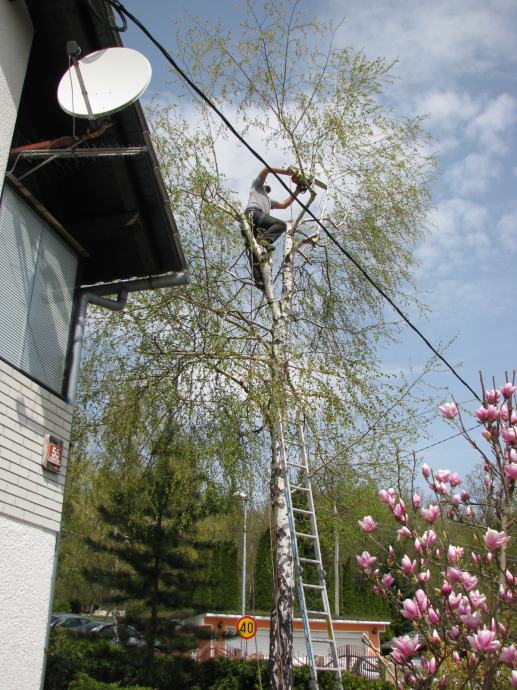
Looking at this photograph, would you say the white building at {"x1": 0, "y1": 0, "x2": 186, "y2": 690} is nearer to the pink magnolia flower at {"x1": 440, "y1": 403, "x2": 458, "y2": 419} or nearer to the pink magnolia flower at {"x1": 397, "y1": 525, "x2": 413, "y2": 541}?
the pink magnolia flower at {"x1": 397, "y1": 525, "x2": 413, "y2": 541}

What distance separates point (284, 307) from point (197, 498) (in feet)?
12.9

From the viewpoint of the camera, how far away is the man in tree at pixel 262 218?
9727mm

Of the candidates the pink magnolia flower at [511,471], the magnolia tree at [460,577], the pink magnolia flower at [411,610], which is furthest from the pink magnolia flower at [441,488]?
the pink magnolia flower at [411,610]

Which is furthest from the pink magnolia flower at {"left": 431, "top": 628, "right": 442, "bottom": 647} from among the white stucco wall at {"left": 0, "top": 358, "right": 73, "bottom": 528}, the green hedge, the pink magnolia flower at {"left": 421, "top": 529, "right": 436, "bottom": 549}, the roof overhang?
the green hedge

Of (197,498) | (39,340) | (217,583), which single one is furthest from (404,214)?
(217,583)

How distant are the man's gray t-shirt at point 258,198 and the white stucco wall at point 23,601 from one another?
6.15 metres

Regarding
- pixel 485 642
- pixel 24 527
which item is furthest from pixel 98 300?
pixel 485 642

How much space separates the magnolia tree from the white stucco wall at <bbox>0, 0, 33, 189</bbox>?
3.63 metres

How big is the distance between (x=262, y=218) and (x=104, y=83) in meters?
4.74

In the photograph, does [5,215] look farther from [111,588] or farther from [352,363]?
[111,588]

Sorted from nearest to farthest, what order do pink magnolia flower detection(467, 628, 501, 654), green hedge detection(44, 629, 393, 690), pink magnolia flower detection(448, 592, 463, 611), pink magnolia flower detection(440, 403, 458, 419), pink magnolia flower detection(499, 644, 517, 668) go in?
pink magnolia flower detection(467, 628, 501, 654) < pink magnolia flower detection(499, 644, 517, 668) < pink magnolia flower detection(448, 592, 463, 611) < pink magnolia flower detection(440, 403, 458, 419) < green hedge detection(44, 629, 393, 690)

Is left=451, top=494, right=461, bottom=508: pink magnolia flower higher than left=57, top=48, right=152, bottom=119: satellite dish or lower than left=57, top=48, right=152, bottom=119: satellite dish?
lower

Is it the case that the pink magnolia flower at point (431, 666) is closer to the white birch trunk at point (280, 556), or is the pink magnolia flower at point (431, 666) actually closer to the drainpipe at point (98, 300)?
the drainpipe at point (98, 300)

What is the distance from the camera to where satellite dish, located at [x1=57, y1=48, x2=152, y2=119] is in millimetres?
4988
